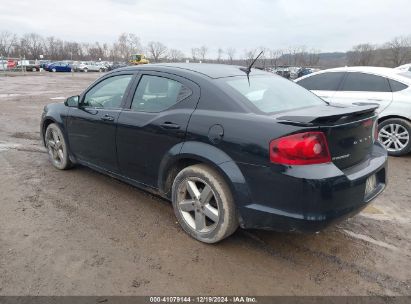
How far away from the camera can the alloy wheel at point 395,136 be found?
6.06 meters

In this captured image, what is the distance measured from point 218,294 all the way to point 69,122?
123 inches

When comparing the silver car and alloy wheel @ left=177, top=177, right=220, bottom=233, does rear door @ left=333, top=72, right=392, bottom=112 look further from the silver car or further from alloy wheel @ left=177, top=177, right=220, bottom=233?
alloy wheel @ left=177, top=177, right=220, bottom=233

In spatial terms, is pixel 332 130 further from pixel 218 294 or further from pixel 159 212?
pixel 159 212

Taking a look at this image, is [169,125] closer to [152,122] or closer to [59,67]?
[152,122]

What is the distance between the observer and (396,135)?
612 cm

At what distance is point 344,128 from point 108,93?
2730 millimetres

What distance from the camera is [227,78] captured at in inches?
133

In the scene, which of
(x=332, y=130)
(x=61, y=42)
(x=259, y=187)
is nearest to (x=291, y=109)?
(x=332, y=130)

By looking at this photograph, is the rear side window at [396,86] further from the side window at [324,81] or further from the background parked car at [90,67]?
the background parked car at [90,67]

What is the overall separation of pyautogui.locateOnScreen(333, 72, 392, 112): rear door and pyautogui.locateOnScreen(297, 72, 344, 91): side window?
0.14m

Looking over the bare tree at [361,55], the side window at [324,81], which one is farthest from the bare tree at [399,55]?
the side window at [324,81]

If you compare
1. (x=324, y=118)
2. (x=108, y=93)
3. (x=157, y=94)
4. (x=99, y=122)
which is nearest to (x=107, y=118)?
(x=99, y=122)

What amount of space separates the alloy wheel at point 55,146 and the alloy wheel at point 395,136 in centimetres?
533

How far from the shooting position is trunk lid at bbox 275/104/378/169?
259cm
